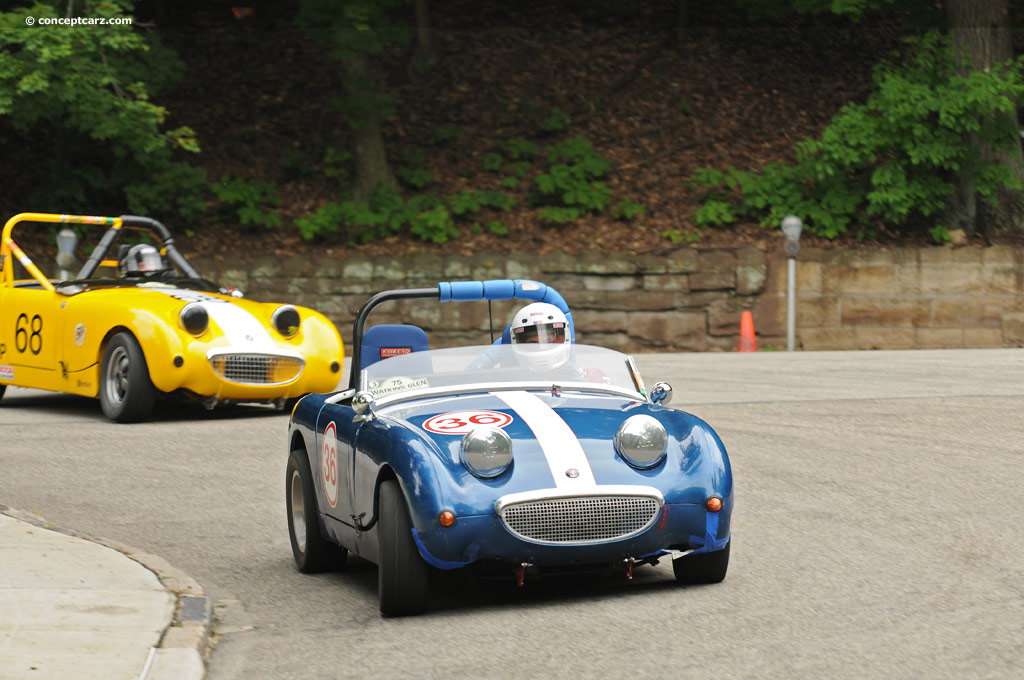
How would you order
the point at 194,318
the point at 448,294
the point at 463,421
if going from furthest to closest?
the point at 194,318
the point at 448,294
the point at 463,421

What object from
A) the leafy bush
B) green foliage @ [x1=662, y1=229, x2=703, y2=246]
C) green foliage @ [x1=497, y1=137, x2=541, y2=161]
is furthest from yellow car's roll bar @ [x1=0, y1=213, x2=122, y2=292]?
green foliage @ [x1=497, y1=137, x2=541, y2=161]

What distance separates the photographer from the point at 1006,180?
80.6ft

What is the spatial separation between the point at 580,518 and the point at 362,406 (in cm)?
129

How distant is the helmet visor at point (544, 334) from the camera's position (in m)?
6.91

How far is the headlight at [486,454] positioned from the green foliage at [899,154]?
20.0m

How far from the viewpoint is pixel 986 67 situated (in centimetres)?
2478

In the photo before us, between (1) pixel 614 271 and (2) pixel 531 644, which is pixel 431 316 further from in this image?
(2) pixel 531 644

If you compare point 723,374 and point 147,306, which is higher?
point 147,306

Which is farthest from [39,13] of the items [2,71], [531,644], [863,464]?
[531,644]

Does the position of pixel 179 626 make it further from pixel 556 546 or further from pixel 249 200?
Answer: pixel 249 200

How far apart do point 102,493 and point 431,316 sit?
645 inches

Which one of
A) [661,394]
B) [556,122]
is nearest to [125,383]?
[661,394]

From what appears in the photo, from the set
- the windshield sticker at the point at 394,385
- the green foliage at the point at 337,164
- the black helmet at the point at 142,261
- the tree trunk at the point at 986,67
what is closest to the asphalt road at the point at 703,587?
the windshield sticker at the point at 394,385
